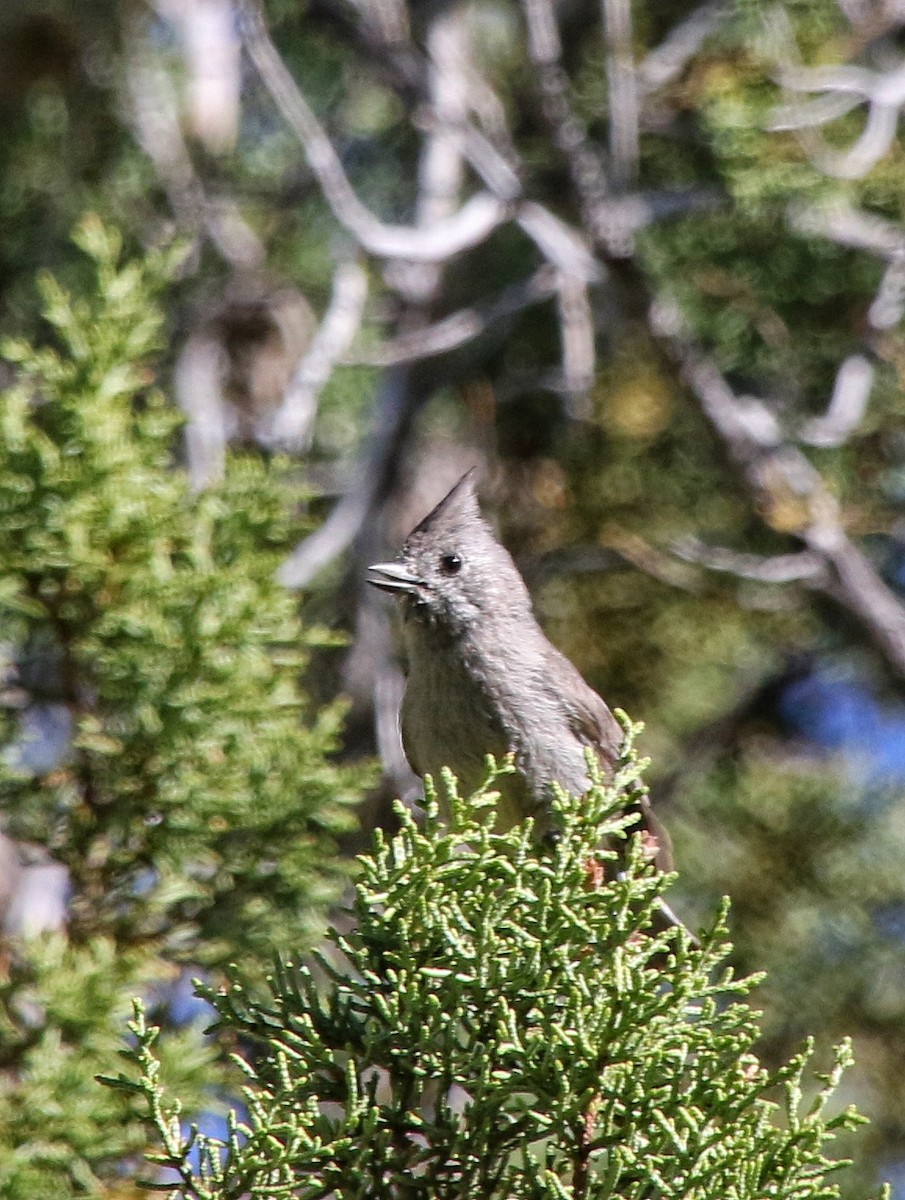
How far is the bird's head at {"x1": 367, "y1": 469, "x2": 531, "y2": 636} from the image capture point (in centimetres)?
383

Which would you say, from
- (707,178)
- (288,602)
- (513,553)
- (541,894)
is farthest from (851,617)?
(541,894)

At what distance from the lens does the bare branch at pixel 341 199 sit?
4488 mm

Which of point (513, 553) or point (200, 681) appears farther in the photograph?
point (513, 553)

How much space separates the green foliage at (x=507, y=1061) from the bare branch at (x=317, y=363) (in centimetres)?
256

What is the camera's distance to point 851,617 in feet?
15.2

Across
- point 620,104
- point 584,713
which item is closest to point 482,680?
point 584,713

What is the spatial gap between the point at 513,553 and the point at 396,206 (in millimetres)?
1879

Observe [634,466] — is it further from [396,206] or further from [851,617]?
[396,206]

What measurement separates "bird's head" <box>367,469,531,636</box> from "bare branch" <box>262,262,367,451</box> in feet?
3.21

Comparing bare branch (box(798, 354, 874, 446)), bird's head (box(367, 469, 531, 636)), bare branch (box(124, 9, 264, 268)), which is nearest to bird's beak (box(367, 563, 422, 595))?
bird's head (box(367, 469, 531, 636))

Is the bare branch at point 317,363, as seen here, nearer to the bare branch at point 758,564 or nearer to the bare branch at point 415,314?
the bare branch at point 415,314

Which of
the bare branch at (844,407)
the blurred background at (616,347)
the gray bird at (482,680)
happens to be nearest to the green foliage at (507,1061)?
the gray bird at (482,680)

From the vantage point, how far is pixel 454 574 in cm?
389

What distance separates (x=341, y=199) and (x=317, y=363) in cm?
56
